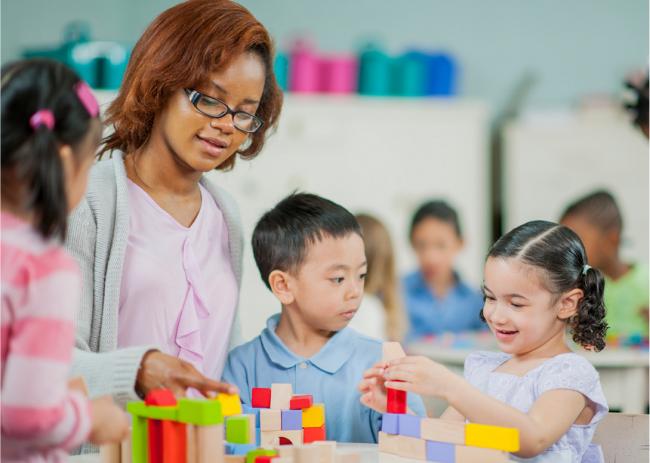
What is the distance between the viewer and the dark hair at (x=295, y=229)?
1859mm

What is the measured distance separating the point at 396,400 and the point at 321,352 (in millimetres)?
396

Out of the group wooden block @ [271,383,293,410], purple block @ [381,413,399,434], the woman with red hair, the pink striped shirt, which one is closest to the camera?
the pink striped shirt

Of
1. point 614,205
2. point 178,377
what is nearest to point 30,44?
point 614,205

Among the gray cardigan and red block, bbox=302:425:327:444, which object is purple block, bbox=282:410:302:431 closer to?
red block, bbox=302:425:327:444

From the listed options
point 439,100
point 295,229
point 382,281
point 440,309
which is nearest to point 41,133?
point 295,229

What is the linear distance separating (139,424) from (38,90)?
488mm

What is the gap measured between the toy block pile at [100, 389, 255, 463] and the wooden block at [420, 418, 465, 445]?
0.80 ft

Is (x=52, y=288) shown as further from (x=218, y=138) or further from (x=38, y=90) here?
(x=218, y=138)

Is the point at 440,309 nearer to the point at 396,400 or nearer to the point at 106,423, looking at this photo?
the point at 396,400

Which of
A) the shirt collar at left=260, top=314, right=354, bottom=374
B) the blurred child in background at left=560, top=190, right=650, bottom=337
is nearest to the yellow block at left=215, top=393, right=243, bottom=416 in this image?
the shirt collar at left=260, top=314, right=354, bottom=374

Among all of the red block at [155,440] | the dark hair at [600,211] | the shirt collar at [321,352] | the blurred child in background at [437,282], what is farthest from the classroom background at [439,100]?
the red block at [155,440]

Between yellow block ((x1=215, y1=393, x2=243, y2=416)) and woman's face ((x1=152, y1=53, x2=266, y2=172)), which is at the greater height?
woman's face ((x1=152, y1=53, x2=266, y2=172))

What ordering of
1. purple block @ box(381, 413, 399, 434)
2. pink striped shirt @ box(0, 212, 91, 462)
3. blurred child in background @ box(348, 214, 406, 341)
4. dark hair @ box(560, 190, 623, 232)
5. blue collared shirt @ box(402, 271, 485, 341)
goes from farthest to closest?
blue collared shirt @ box(402, 271, 485, 341)
blurred child in background @ box(348, 214, 406, 341)
dark hair @ box(560, 190, 623, 232)
purple block @ box(381, 413, 399, 434)
pink striped shirt @ box(0, 212, 91, 462)

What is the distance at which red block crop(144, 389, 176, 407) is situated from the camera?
50.2 inches
